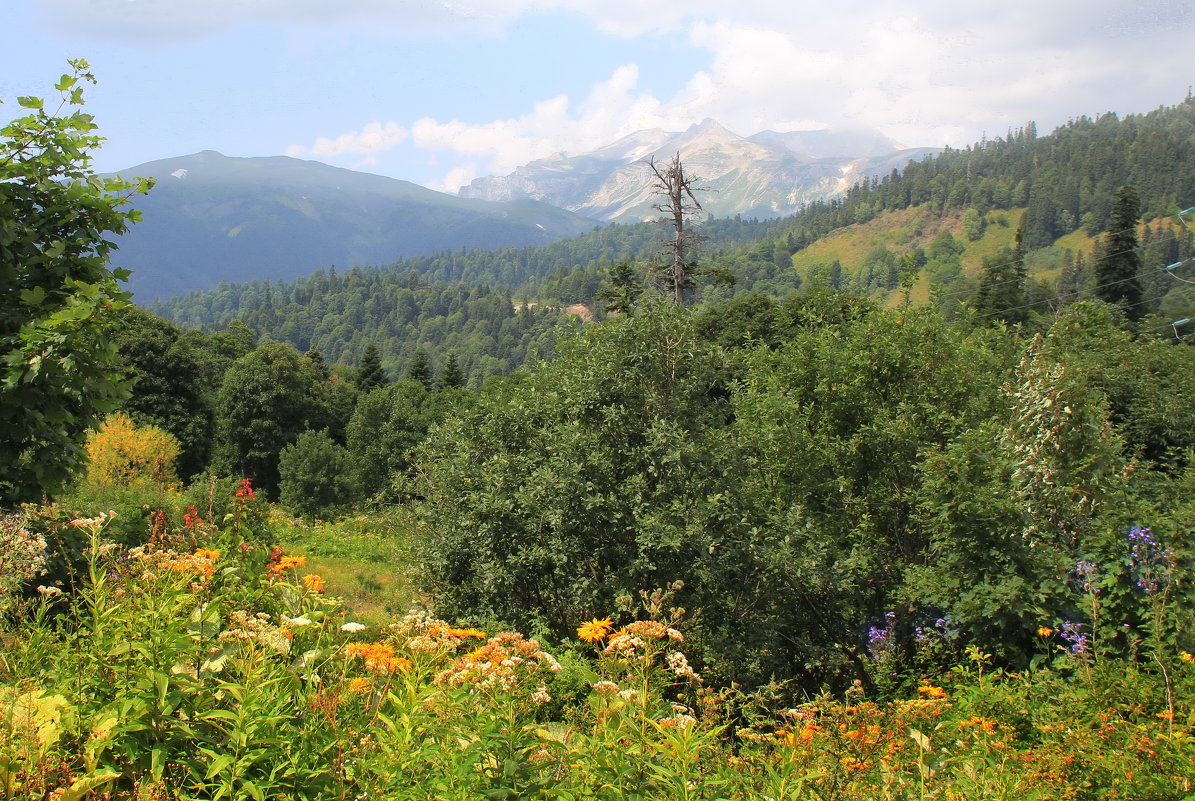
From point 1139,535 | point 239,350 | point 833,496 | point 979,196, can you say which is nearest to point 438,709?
point 1139,535

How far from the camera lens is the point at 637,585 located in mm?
8234

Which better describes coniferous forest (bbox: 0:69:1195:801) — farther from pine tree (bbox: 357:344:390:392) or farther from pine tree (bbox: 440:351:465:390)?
pine tree (bbox: 440:351:465:390)

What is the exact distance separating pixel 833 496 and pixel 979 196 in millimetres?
193781

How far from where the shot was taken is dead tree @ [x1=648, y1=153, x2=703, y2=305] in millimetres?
28047

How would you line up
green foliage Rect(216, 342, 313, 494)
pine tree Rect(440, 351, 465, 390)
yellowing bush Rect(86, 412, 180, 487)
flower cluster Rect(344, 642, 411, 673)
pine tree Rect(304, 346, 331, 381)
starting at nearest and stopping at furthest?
flower cluster Rect(344, 642, 411, 673)
yellowing bush Rect(86, 412, 180, 487)
green foliage Rect(216, 342, 313, 494)
pine tree Rect(304, 346, 331, 381)
pine tree Rect(440, 351, 465, 390)

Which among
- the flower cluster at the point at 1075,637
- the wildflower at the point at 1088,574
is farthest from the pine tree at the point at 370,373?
the flower cluster at the point at 1075,637

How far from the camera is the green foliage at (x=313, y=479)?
41000 mm

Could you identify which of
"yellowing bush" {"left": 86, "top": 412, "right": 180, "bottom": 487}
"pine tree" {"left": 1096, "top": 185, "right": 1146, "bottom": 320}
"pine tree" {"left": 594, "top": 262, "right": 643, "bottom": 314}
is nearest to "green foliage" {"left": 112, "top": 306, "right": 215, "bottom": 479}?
"yellowing bush" {"left": 86, "top": 412, "right": 180, "bottom": 487}

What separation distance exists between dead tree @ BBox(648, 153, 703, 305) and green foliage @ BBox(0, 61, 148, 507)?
23.3 meters

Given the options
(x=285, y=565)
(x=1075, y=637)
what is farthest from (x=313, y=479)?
(x=1075, y=637)

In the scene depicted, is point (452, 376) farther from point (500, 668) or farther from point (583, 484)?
point (500, 668)

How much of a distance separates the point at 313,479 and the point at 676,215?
2607cm

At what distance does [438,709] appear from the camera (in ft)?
9.55

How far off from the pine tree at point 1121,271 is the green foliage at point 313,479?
58.1 meters
